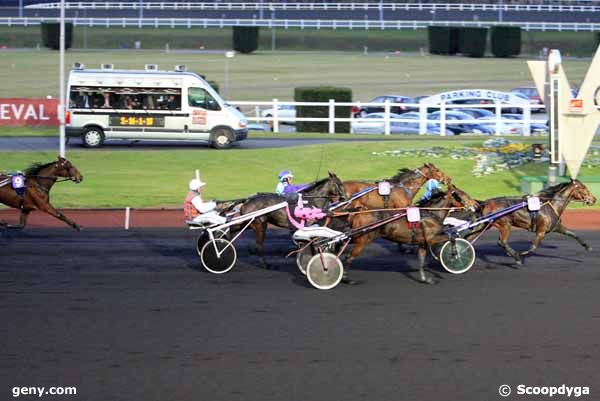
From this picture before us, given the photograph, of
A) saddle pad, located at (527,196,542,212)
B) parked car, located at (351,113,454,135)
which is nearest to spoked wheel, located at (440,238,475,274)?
saddle pad, located at (527,196,542,212)

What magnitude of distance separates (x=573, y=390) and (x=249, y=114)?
3322 centimetres

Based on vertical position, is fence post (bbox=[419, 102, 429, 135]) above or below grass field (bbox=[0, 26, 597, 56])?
below

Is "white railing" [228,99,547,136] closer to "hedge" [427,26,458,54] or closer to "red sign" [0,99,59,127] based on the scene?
"red sign" [0,99,59,127]

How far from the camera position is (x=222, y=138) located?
28.3 meters

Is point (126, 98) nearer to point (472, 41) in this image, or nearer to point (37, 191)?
point (37, 191)

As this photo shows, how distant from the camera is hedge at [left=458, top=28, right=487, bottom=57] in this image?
216ft

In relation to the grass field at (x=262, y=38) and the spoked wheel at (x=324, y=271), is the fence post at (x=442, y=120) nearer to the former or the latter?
the spoked wheel at (x=324, y=271)

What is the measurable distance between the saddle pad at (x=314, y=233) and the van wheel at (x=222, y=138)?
52.5ft

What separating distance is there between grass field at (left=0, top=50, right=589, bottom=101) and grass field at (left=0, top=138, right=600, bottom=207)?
905 inches

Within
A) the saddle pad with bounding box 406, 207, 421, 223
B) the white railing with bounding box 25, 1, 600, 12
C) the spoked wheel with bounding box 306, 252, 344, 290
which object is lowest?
the spoked wheel with bounding box 306, 252, 344, 290

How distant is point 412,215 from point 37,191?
6.20 metres

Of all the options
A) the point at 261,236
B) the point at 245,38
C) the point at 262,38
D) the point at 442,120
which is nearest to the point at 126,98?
the point at 442,120

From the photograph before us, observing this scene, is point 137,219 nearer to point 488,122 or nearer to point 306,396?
point 306,396

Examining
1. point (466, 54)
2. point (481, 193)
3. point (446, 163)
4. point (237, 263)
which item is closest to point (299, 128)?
point (446, 163)
